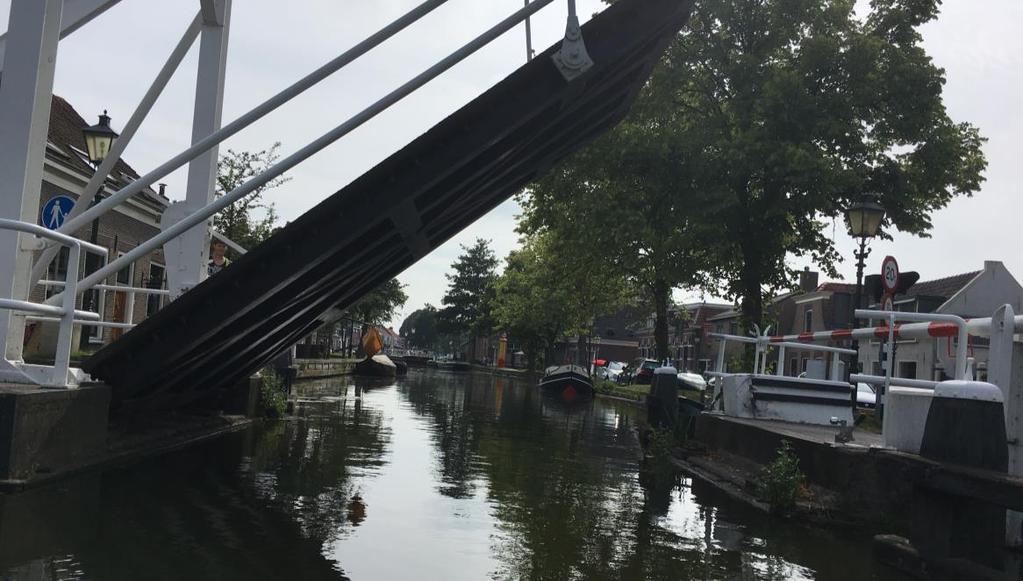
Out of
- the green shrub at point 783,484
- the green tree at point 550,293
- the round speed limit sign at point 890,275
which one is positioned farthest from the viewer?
the green tree at point 550,293

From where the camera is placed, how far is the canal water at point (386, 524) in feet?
16.5

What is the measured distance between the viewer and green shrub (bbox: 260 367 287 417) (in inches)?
534

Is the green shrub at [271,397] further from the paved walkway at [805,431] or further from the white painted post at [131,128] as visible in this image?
the paved walkway at [805,431]

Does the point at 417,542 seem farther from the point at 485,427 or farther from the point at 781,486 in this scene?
the point at 485,427

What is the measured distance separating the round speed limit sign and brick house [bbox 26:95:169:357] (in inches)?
509

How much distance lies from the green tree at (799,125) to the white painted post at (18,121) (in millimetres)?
15352

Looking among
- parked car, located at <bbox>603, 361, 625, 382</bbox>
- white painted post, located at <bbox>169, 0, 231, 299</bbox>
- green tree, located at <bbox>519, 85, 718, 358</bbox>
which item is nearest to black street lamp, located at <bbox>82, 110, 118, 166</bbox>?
white painted post, located at <bbox>169, 0, 231, 299</bbox>

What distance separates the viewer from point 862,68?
67.5 feet

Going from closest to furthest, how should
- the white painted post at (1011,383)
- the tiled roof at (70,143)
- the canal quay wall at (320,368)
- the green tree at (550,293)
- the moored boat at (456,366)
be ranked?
the white painted post at (1011,383), the tiled roof at (70,143), the green tree at (550,293), the canal quay wall at (320,368), the moored boat at (456,366)

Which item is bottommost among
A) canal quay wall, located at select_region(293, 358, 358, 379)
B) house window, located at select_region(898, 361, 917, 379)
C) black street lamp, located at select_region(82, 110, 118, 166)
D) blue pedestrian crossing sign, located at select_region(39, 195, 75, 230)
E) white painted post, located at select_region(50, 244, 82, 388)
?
canal quay wall, located at select_region(293, 358, 358, 379)

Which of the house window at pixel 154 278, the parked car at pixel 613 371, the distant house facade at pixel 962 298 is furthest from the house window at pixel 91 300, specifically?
the parked car at pixel 613 371

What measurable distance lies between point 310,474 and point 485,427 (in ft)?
24.4

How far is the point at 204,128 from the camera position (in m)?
9.82

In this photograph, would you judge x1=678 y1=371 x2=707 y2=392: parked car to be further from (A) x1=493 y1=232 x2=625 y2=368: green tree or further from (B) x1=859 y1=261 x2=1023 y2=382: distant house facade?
(B) x1=859 y1=261 x2=1023 y2=382: distant house facade
